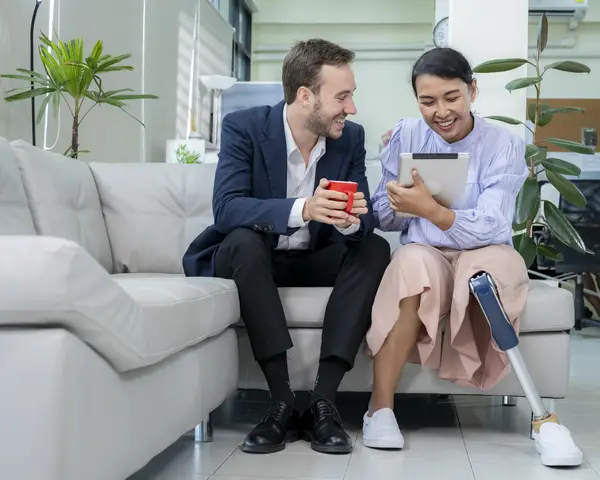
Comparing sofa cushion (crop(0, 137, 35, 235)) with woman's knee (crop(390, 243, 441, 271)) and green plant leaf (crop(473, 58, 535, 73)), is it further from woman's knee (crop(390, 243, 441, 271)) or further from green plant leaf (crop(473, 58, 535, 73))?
green plant leaf (crop(473, 58, 535, 73))

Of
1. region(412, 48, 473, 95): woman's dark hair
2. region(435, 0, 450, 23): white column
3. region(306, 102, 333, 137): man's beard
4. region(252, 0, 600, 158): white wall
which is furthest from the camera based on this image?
region(252, 0, 600, 158): white wall

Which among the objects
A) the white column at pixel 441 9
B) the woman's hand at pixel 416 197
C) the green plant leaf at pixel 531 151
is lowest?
the woman's hand at pixel 416 197

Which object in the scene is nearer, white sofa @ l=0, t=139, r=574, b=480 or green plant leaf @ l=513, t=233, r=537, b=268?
white sofa @ l=0, t=139, r=574, b=480

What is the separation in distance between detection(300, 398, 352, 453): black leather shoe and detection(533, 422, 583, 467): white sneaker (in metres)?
0.46

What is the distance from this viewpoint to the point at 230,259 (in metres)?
2.05

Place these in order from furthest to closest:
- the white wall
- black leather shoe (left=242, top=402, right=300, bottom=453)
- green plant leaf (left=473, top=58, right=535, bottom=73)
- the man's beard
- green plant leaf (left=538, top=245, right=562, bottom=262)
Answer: the white wall, green plant leaf (left=538, top=245, right=562, bottom=262), green plant leaf (left=473, top=58, right=535, bottom=73), the man's beard, black leather shoe (left=242, top=402, right=300, bottom=453)

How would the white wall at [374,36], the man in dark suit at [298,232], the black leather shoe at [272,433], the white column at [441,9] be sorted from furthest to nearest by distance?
the white wall at [374,36]
the white column at [441,9]
the man in dark suit at [298,232]
the black leather shoe at [272,433]

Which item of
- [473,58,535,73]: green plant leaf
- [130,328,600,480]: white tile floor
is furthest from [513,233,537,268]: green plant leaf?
[130,328,600,480]: white tile floor

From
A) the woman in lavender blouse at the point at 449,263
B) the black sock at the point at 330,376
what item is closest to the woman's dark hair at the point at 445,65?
the woman in lavender blouse at the point at 449,263

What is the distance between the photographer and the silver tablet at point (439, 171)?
1.92 m

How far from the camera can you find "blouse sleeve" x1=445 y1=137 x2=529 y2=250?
201 centimetres

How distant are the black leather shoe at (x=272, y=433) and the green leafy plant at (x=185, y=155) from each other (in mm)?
2881

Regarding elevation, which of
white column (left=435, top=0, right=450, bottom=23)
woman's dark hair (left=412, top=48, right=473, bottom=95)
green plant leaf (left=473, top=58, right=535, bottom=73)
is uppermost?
white column (left=435, top=0, right=450, bottom=23)

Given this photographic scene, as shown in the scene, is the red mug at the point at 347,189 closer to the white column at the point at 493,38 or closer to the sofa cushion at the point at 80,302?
the sofa cushion at the point at 80,302
